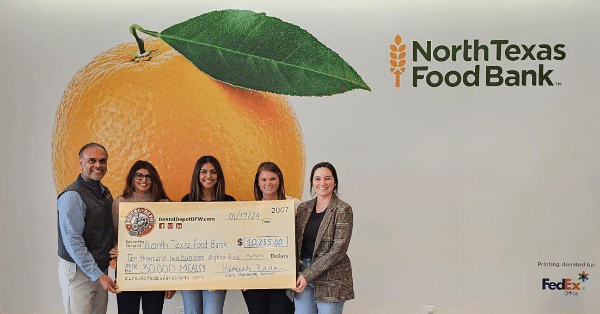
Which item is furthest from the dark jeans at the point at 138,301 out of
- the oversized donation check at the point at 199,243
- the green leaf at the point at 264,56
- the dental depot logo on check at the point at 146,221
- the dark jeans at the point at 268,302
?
the green leaf at the point at 264,56

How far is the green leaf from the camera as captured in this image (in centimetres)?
415

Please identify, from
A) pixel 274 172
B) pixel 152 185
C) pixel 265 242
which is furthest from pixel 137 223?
pixel 274 172

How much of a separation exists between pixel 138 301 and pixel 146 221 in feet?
1.80

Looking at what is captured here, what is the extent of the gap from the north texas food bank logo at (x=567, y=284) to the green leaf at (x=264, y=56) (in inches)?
72.2

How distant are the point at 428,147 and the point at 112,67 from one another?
2.23 metres

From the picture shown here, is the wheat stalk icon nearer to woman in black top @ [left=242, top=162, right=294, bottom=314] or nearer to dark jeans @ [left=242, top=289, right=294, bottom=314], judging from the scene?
woman in black top @ [left=242, top=162, right=294, bottom=314]

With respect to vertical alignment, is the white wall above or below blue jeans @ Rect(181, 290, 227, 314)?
above

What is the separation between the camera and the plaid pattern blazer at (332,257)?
3697 millimetres

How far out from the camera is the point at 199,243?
3.89m

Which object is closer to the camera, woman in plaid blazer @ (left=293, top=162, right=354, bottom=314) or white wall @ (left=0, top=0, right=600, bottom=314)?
woman in plaid blazer @ (left=293, top=162, right=354, bottom=314)

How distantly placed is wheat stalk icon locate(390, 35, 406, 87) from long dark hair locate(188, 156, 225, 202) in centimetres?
135

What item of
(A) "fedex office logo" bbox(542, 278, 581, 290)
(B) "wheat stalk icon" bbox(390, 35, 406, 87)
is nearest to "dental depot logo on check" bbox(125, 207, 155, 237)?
(B) "wheat stalk icon" bbox(390, 35, 406, 87)

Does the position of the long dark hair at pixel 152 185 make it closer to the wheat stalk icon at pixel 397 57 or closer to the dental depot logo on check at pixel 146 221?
the dental depot logo on check at pixel 146 221

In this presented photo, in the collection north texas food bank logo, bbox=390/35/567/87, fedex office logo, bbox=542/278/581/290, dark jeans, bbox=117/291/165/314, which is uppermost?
north texas food bank logo, bbox=390/35/567/87
